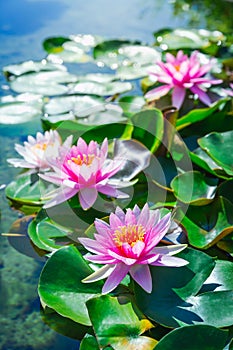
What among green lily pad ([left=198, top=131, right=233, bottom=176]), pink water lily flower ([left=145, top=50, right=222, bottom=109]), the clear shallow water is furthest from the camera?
pink water lily flower ([left=145, top=50, right=222, bottom=109])

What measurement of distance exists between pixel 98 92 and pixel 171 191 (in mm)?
766

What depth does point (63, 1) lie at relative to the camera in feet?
9.91

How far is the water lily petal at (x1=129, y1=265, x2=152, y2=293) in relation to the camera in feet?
3.26

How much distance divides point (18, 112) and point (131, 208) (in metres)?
0.73

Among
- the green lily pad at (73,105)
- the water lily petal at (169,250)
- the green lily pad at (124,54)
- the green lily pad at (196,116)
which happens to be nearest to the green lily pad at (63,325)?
the water lily petal at (169,250)

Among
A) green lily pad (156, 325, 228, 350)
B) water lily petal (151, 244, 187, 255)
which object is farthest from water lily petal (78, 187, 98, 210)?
green lily pad (156, 325, 228, 350)

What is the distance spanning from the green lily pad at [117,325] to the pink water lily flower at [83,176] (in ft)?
0.94

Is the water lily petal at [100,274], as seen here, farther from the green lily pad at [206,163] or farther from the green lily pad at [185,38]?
the green lily pad at [185,38]

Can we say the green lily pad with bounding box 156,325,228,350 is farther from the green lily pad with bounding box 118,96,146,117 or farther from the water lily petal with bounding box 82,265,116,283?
the green lily pad with bounding box 118,96,146,117

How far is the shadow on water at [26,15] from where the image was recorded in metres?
2.61

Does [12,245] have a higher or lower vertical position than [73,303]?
lower

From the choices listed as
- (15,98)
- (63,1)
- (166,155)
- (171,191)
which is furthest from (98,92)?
(63,1)

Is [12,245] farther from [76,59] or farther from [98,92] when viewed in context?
[76,59]

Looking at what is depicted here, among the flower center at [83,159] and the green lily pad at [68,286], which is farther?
the flower center at [83,159]
